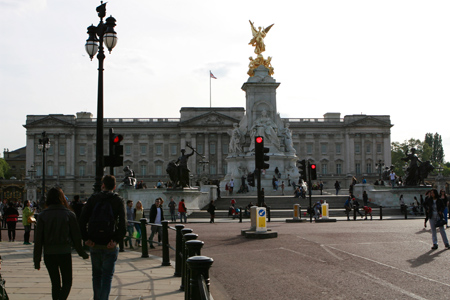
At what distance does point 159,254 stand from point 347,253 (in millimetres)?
5965

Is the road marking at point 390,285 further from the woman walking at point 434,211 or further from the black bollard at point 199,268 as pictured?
the woman walking at point 434,211

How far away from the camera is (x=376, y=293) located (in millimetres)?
9969

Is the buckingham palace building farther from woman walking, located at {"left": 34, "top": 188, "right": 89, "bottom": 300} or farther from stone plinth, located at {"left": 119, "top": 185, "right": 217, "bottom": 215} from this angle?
woman walking, located at {"left": 34, "top": 188, "right": 89, "bottom": 300}

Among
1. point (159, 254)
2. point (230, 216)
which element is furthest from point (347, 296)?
point (230, 216)

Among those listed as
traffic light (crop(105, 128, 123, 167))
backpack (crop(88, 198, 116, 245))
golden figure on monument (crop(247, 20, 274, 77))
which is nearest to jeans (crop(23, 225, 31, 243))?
traffic light (crop(105, 128, 123, 167))

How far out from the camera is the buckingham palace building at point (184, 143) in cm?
11144

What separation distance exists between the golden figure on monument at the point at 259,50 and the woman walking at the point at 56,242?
4912 cm

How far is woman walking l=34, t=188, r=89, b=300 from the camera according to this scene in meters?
8.12

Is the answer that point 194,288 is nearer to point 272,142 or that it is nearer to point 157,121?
point 272,142

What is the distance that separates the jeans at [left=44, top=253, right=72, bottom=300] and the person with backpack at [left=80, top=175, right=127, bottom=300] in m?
0.42

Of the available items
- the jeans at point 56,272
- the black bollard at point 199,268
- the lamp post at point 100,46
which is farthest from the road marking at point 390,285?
the lamp post at point 100,46

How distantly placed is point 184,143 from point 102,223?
104303 millimetres

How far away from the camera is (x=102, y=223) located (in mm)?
7926

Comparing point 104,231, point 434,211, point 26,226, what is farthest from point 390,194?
point 104,231
